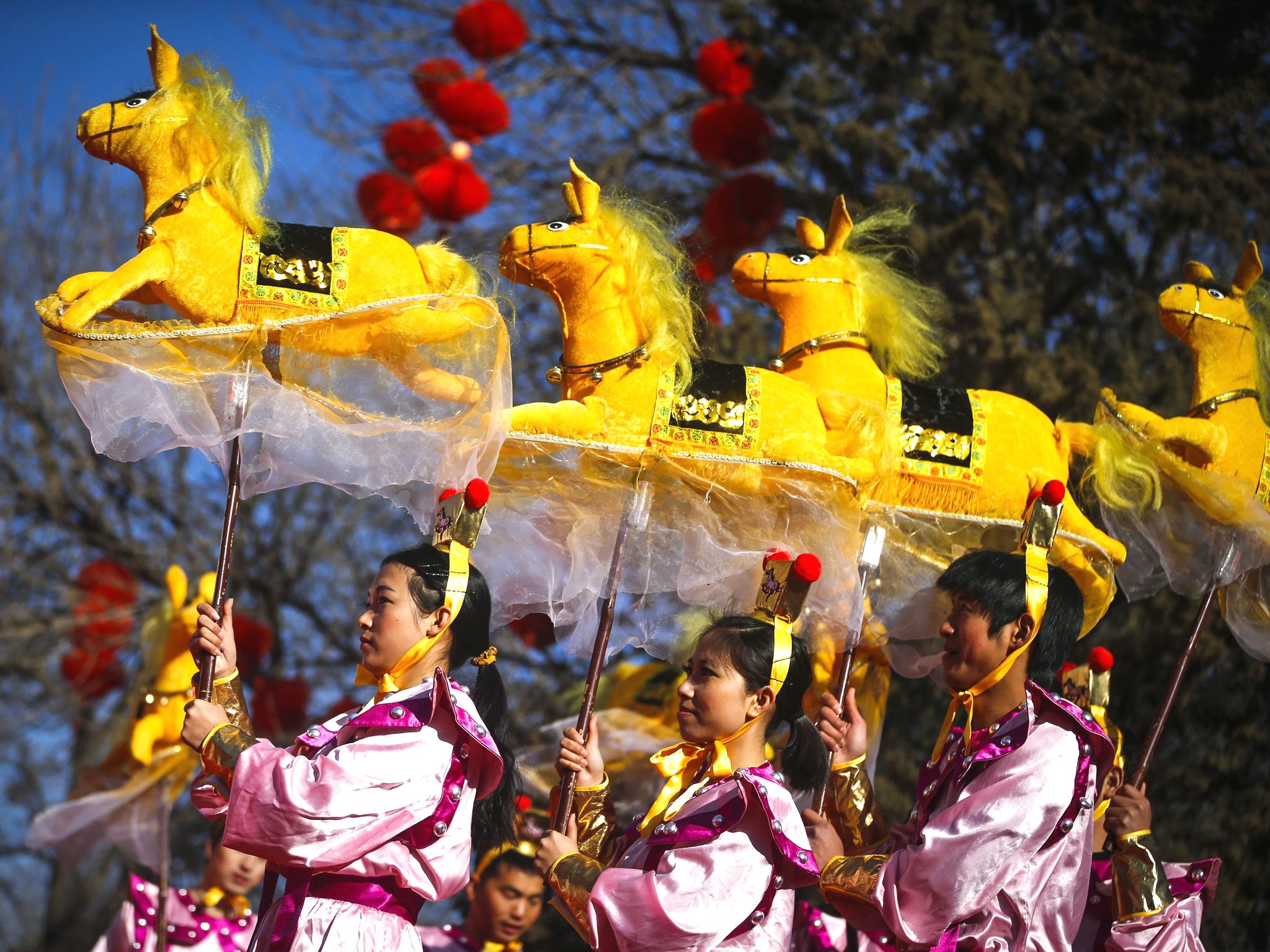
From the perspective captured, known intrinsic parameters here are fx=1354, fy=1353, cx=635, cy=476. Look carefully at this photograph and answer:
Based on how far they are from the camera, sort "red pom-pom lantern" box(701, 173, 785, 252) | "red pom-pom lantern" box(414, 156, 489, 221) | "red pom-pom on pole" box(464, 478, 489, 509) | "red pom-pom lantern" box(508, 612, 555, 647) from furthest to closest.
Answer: "red pom-pom lantern" box(414, 156, 489, 221) → "red pom-pom lantern" box(701, 173, 785, 252) → "red pom-pom lantern" box(508, 612, 555, 647) → "red pom-pom on pole" box(464, 478, 489, 509)

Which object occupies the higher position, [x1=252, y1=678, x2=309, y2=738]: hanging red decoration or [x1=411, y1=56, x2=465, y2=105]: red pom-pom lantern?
[x1=411, y1=56, x2=465, y2=105]: red pom-pom lantern

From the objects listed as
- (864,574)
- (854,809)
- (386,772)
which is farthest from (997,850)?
(864,574)

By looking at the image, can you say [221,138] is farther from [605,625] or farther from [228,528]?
[605,625]

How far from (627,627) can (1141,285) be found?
4.66 metres

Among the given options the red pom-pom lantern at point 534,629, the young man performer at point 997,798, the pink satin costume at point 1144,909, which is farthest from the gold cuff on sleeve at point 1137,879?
the red pom-pom lantern at point 534,629

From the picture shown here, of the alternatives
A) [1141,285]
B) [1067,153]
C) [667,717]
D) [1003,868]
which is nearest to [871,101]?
[1067,153]

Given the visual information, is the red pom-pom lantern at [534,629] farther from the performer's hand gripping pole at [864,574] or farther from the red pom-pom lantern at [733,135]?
the red pom-pom lantern at [733,135]

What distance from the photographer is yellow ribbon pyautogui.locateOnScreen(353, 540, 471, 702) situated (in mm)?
2973

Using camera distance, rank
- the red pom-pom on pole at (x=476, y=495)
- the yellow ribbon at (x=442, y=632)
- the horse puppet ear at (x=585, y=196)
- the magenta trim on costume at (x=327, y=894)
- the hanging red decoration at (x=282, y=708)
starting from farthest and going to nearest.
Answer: the hanging red decoration at (x=282, y=708) < the horse puppet ear at (x=585, y=196) < the red pom-pom on pole at (x=476, y=495) < the yellow ribbon at (x=442, y=632) < the magenta trim on costume at (x=327, y=894)

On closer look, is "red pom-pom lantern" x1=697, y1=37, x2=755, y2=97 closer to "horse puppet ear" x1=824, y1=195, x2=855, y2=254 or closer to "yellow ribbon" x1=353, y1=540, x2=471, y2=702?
"horse puppet ear" x1=824, y1=195, x2=855, y2=254

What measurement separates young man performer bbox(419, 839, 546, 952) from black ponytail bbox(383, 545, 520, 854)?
1.71 m

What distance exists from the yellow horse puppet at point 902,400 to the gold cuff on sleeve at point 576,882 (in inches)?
65.1

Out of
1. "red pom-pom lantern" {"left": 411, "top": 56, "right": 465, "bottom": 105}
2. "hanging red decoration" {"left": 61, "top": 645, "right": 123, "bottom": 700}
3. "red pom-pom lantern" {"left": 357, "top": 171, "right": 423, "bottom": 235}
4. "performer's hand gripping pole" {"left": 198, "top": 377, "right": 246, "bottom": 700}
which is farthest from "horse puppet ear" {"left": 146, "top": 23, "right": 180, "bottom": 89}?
"hanging red decoration" {"left": 61, "top": 645, "right": 123, "bottom": 700}

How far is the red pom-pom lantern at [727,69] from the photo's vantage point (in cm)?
820
